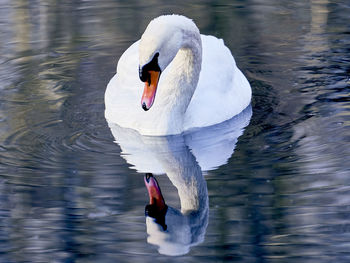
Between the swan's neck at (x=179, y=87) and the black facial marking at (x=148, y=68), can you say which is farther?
the swan's neck at (x=179, y=87)

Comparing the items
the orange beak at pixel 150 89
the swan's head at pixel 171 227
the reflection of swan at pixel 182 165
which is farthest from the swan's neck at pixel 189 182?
the orange beak at pixel 150 89

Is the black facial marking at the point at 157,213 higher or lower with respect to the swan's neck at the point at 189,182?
higher

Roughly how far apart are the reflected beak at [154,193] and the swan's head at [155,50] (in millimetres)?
659

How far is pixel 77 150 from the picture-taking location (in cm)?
822

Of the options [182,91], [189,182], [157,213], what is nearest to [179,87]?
[182,91]

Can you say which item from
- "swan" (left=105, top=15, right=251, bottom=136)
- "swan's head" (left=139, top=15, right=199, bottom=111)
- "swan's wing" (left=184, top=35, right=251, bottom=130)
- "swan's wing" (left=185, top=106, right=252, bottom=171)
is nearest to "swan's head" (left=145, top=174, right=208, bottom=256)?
"swan's wing" (left=185, top=106, right=252, bottom=171)

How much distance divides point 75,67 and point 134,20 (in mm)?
2115

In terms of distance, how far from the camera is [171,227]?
6.74m

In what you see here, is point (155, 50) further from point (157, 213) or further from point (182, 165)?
point (157, 213)

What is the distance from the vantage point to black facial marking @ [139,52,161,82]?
780cm

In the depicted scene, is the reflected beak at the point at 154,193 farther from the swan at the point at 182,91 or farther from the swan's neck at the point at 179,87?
the swan's neck at the point at 179,87

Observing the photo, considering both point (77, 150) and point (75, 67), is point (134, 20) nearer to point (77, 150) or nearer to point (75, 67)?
point (75, 67)

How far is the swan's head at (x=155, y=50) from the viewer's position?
7.76 meters

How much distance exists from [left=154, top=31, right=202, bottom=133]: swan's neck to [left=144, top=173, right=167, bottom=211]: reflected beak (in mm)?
1159
